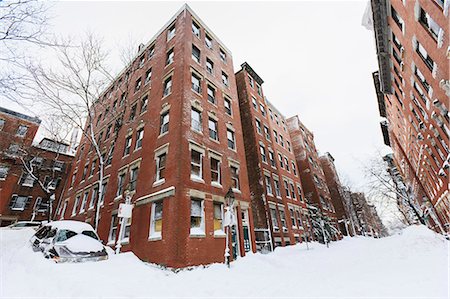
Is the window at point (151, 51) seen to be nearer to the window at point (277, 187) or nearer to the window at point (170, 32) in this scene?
the window at point (170, 32)

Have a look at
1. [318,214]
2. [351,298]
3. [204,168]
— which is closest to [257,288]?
[351,298]

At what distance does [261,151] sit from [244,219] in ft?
36.0

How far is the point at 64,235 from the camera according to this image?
930 cm

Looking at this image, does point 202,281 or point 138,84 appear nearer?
point 202,281

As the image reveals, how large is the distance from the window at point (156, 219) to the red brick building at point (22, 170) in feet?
64.3

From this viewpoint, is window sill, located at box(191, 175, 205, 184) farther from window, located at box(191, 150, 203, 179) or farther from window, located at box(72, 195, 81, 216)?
window, located at box(72, 195, 81, 216)

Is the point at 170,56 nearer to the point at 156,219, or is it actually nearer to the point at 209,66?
the point at 209,66

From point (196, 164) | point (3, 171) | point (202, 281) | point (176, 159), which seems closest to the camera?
point (202, 281)

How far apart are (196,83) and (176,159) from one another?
7604mm

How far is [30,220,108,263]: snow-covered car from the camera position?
8414 millimetres

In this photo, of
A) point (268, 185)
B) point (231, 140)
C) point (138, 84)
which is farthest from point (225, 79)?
point (268, 185)

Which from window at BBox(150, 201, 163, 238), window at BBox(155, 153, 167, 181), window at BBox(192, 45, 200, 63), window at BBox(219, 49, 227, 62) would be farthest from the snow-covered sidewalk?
window at BBox(219, 49, 227, 62)

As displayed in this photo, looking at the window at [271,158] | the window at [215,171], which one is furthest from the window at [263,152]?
the window at [215,171]

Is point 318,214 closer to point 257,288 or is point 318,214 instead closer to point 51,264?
point 257,288
